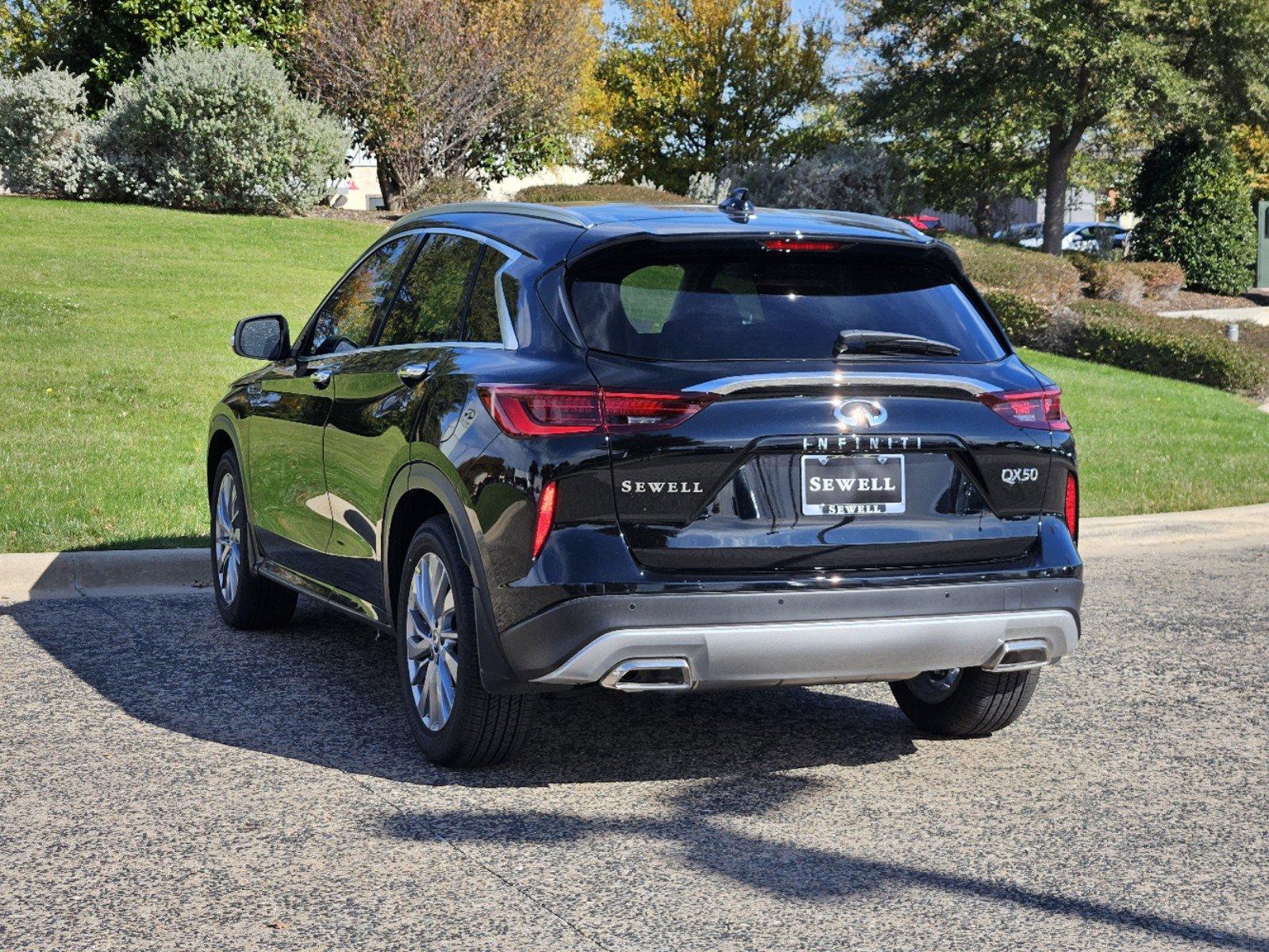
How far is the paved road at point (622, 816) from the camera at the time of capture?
396 centimetres

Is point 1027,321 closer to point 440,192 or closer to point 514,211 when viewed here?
point 440,192

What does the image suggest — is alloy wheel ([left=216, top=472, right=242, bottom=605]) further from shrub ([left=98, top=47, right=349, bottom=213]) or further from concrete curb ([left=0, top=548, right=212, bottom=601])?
shrub ([left=98, top=47, right=349, bottom=213])

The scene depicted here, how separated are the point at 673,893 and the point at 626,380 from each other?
1.43m

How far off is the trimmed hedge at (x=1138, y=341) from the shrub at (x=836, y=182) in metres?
11.6

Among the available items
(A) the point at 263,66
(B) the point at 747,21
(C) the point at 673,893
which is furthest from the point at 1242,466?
(B) the point at 747,21

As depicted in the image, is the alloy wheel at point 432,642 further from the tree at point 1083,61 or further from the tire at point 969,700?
the tree at point 1083,61

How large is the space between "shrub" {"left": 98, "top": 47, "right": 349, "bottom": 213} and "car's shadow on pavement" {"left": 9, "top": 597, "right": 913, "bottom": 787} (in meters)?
20.7

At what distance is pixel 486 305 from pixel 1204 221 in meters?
32.1

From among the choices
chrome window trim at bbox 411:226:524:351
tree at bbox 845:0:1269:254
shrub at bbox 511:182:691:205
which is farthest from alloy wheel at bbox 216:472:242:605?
tree at bbox 845:0:1269:254

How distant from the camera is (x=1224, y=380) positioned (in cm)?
1944

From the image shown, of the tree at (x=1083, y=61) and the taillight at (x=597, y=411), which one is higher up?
the tree at (x=1083, y=61)

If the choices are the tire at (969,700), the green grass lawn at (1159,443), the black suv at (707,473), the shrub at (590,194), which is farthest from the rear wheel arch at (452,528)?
the shrub at (590,194)

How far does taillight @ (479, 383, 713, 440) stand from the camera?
4.60m

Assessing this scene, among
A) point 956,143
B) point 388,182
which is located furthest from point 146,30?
point 956,143
